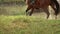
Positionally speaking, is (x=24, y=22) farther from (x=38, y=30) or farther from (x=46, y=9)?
(x=46, y=9)

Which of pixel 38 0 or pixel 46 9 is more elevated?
pixel 38 0

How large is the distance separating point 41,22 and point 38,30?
0.52 m

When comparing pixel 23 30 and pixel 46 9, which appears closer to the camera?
pixel 23 30

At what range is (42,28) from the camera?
119 inches

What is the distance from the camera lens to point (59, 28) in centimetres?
308

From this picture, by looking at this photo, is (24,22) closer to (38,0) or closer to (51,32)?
(51,32)

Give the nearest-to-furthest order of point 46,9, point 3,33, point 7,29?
point 3,33, point 7,29, point 46,9

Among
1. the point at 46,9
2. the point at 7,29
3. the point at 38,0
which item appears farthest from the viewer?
the point at 46,9

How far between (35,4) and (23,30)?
6.78 feet

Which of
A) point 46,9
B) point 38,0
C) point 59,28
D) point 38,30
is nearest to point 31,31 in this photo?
point 38,30

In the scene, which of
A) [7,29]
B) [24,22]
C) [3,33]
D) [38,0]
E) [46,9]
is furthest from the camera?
[46,9]

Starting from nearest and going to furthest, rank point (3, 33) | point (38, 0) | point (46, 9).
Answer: point (3, 33), point (38, 0), point (46, 9)

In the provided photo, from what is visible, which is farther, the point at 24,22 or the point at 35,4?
the point at 35,4

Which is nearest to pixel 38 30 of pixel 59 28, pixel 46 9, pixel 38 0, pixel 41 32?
pixel 41 32
